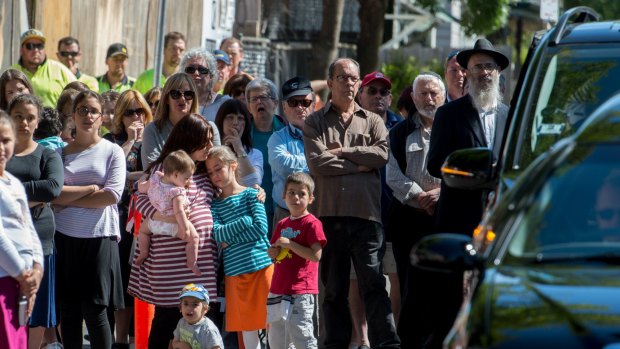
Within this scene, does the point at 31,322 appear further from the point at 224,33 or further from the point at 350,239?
the point at 224,33

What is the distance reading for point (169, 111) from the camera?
10.7 meters

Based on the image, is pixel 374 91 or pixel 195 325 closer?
pixel 195 325

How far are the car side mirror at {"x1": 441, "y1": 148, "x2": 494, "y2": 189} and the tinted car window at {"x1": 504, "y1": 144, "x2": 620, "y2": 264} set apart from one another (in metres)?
1.14

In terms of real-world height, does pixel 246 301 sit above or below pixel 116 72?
below

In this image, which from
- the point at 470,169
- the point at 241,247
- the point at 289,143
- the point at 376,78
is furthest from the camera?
the point at 376,78

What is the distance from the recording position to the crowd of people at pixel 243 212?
30.8 ft

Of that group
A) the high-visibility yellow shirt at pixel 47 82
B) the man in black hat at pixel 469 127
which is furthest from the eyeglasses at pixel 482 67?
the high-visibility yellow shirt at pixel 47 82

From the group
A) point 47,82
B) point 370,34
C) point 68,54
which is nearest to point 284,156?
point 47,82

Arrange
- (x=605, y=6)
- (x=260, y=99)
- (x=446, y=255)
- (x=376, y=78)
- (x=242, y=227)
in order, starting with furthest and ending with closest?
(x=605, y=6)
(x=376, y=78)
(x=260, y=99)
(x=242, y=227)
(x=446, y=255)

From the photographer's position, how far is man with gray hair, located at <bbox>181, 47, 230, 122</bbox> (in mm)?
12031

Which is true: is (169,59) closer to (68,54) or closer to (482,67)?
(68,54)

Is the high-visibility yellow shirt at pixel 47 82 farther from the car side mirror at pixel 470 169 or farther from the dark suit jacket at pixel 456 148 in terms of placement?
the car side mirror at pixel 470 169

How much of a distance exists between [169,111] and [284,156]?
102 cm

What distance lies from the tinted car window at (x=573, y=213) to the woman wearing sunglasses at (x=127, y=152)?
17.7 feet
